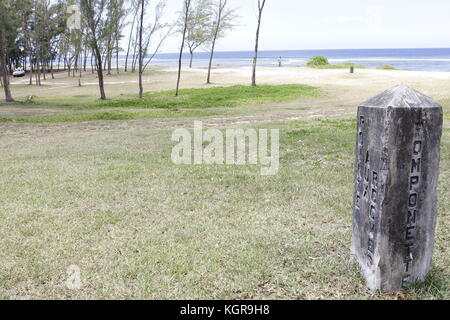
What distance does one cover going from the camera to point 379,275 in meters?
3.67

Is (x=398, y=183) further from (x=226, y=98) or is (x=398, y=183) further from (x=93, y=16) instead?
(x=93, y=16)

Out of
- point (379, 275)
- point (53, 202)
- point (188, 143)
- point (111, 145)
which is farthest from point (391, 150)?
point (111, 145)

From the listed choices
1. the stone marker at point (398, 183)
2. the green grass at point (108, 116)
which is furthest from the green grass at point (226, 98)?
the stone marker at point (398, 183)

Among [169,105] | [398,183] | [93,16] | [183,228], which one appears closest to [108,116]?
[169,105]

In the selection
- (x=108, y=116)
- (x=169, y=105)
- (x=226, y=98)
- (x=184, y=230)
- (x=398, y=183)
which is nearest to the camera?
(x=398, y=183)

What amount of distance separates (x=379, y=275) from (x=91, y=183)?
219 inches

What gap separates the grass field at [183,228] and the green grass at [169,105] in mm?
10397

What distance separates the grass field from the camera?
13.0ft

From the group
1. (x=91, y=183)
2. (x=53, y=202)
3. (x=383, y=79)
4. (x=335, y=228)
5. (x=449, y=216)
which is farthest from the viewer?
(x=383, y=79)

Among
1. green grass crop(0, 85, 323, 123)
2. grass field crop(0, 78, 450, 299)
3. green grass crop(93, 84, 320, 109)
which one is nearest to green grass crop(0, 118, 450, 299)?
grass field crop(0, 78, 450, 299)

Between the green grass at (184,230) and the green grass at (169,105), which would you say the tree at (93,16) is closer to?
the green grass at (169,105)

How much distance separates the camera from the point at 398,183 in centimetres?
345

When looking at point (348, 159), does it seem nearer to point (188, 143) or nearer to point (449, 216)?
point (449, 216)

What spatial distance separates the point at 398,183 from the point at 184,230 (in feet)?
9.36
